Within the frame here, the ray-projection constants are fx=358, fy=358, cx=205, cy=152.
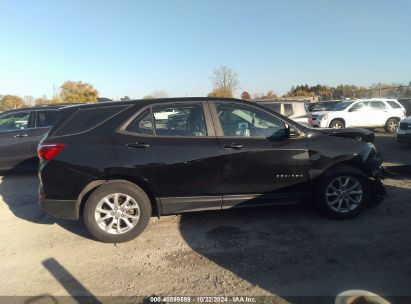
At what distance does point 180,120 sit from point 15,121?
5.90 metres

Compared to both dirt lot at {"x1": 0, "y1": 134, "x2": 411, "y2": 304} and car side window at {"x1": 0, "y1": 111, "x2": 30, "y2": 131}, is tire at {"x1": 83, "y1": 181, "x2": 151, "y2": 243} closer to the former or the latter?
dirt lot at {"x1": 0, "y1": 134, "x2": 411, "y2": 304}

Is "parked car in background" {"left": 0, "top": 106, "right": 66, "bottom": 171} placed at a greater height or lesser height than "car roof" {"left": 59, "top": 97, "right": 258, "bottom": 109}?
lesser

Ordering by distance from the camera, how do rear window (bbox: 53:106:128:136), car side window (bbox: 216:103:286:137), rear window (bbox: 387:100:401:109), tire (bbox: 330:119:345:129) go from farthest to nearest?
1. rear window (bbox: 387:100:401:109)
2. tire (bbox: 330:119:345:129)
3. car side window (bbox: 216:103:286:137)
4. rear window (bbox: 53:106:128:136)

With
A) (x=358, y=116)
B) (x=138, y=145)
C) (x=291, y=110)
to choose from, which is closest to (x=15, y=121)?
(x=138, y=145)

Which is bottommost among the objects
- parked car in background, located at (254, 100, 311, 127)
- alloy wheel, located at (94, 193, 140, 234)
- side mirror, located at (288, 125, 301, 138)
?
alloy wheel, located at (94, 193, 140, 234)

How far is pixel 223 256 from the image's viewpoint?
4023 mm

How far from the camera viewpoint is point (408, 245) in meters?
4.11

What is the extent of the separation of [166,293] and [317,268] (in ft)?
5.10

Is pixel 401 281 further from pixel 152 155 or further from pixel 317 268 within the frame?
pixel 152 155

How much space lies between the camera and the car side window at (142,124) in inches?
181

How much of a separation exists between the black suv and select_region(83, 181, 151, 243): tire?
1cm

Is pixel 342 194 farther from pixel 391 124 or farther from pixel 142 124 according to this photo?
pixel 391 124

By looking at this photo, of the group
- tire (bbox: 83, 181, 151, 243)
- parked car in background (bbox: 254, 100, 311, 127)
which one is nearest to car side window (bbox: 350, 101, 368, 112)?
parked car in background (bbox: 254, 100, 311, 127)

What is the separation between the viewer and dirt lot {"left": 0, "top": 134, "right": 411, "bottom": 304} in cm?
341
